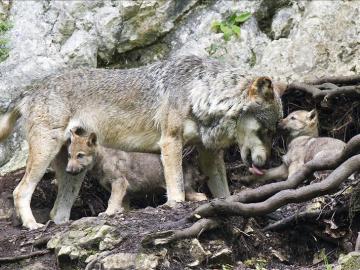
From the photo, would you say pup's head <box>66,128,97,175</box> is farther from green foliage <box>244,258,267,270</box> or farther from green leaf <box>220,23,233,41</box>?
green foliage <box>244,258,267,270</box>

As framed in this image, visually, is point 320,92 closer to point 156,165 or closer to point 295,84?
point 295,84

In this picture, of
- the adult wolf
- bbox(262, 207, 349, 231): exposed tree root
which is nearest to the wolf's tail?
the adult wolf

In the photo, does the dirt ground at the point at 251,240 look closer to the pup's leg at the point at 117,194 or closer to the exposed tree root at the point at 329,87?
the pup's leg at the point at 117,194

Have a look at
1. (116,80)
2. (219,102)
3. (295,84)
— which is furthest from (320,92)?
(116,80)

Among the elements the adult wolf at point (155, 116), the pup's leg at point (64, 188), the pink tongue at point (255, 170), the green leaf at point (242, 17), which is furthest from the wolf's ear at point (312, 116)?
the pup's leg at point (64, 188)

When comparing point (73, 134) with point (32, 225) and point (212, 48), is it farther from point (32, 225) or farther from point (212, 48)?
point (212, 48)

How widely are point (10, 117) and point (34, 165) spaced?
3.23ft

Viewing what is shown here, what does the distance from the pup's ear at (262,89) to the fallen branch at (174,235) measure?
88.3 inches

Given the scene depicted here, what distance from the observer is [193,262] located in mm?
7656

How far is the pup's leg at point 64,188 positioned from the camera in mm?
10781

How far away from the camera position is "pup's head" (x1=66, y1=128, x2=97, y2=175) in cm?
1045

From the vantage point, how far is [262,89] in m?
9.61

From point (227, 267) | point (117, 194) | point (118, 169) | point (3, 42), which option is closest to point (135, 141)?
point (118, 169)

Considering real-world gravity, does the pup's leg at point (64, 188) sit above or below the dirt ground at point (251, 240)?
above
